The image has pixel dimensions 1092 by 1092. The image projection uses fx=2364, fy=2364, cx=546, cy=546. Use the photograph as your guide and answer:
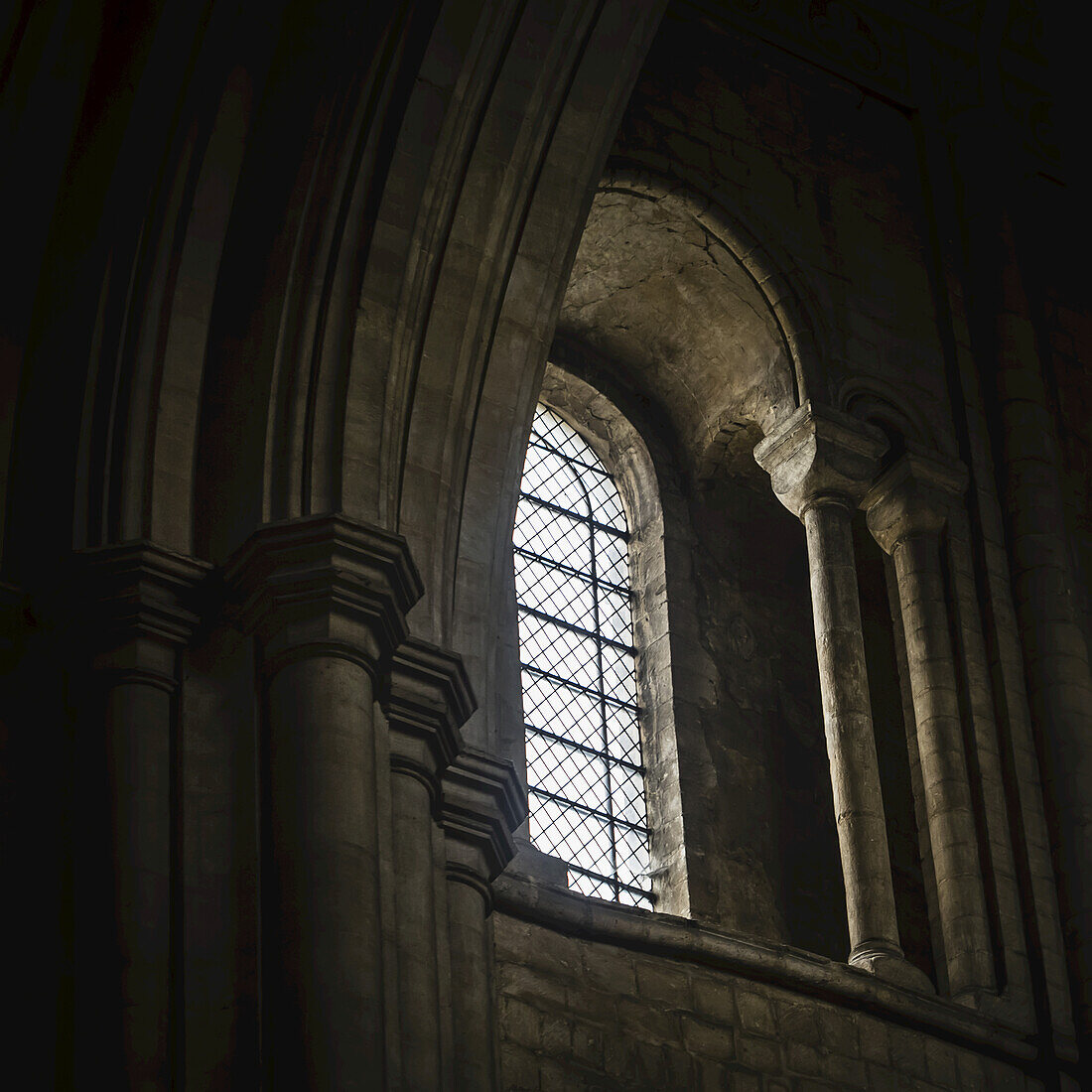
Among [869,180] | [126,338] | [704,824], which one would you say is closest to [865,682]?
[704,824]

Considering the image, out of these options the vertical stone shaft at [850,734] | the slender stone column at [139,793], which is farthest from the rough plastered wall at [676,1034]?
the slender stone column at [139,793]

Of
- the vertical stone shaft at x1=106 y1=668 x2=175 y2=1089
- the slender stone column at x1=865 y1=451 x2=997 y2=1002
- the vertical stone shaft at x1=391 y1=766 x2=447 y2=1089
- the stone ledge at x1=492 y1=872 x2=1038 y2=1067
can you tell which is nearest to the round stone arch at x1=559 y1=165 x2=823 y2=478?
the slender stone column at x1=865 y1=451 x2=997 y2=1002

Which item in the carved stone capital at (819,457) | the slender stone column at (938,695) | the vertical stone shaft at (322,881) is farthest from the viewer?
the carved stone capital at (819,457)

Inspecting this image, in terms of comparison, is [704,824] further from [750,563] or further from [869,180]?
[869,180]

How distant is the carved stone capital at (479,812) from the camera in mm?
7098

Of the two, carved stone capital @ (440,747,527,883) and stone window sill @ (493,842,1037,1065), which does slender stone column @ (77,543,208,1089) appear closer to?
carved stone capital @ (440,747,527,883)

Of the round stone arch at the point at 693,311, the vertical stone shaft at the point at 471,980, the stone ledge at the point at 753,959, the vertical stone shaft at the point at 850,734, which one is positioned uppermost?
the round stone arch at the point at 693,311

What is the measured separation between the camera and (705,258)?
1052 centimetres

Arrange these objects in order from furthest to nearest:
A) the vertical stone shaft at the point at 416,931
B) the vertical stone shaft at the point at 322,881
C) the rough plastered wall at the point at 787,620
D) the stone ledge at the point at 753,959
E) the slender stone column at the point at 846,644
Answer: the slender stone column at the point at 846,644
the rough plastered wall at the point at 787,620
the stone ledge at the point at 753,959
the vertical stone shaft at the point at 416,931
the vertical stone shaft at the point at 322,881

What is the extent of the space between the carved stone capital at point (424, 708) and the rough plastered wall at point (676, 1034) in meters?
1.01

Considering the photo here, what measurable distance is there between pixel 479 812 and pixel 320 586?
94 cm

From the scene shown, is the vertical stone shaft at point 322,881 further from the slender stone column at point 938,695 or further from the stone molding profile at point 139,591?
the slender stone column at point 938,695

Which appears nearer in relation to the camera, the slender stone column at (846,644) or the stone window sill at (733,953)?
the stone window sill at (733,953)

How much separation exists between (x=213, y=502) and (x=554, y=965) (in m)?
2.04
